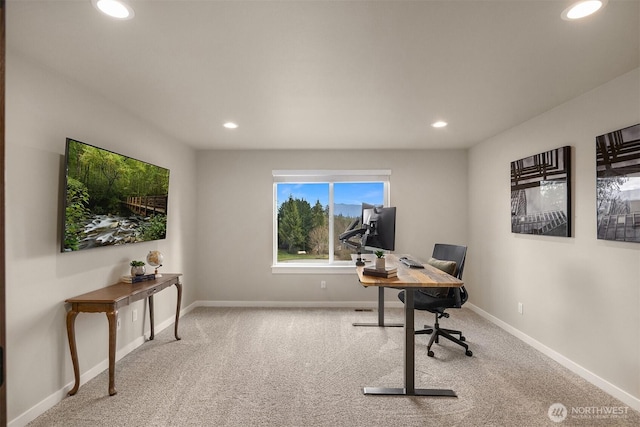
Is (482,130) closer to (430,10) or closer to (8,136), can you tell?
(430,10)

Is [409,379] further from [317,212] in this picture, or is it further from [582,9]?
[317,212]

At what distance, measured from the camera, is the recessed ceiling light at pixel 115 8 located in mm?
1493

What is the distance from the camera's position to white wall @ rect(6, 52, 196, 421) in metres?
1.98

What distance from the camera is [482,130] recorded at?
12.2 ft

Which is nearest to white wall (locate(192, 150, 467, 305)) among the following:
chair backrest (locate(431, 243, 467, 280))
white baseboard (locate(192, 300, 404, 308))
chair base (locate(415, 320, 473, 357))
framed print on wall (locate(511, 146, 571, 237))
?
white baseboard (locate(192, 300, 404, 308))

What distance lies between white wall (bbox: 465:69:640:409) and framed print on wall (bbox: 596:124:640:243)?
8 centimetres

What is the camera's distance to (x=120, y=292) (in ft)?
8.35

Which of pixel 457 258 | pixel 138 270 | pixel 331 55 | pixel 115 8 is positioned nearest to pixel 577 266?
pixel 457 258

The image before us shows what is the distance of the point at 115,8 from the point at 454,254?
3.54 m

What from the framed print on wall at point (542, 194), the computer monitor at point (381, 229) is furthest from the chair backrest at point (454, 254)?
the computer monitor at point (381, 229)

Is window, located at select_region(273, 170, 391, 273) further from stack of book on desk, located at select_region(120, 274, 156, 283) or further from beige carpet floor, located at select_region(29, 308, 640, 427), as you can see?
stack of book on desk, located at select_region(120, 274, 156, 283)

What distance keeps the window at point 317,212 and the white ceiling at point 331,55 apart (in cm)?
162

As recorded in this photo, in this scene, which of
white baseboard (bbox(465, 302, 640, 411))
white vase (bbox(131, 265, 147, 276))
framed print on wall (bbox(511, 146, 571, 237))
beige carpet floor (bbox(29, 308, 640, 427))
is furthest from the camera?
white vase (bbox(131, 265, 147, 276))

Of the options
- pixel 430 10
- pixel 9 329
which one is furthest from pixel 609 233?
pixel 9 329
